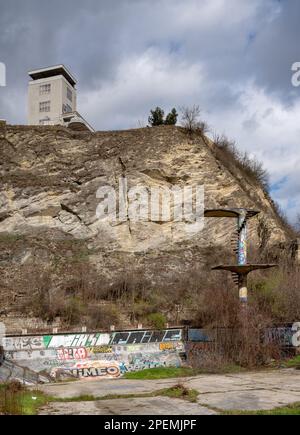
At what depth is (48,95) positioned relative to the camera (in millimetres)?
66125

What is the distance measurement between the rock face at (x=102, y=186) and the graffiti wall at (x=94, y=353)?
8.75m

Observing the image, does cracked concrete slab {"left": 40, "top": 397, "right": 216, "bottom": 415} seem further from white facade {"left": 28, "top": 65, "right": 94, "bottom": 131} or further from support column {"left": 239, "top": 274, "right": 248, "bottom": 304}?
white facade {"left": 28, "top": 65, "right": 94, "bottom": 131}

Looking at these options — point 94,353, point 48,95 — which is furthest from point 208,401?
point 48,95

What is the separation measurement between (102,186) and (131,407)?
84.3 feet

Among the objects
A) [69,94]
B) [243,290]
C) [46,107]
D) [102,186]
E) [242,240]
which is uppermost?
[69,94]

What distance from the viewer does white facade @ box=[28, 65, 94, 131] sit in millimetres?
64500

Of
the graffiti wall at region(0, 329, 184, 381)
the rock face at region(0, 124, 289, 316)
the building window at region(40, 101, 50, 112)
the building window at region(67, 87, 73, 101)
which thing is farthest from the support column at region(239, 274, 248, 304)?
the building window at region(67, 87, 73, 101)

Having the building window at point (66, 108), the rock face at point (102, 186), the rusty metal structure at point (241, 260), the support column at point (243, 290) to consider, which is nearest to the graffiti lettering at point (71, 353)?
the rusty metal structure at point (241, 260)

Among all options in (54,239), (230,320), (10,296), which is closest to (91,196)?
(54,239)

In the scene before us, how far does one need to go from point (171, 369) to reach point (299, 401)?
1122 centimetres

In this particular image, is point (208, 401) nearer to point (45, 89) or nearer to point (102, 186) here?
point (102, 186)

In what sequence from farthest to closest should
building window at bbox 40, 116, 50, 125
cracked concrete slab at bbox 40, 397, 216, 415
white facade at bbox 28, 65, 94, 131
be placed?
white facade at bbox 28, 65, 94, 131
building window at bbox 40, 116, 50, 125
cracked concrete slab at bbox 40, 397, 216, 415

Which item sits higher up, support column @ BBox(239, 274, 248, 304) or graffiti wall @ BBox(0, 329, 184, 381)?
support column @ BBox(239, 274, 248, 304)

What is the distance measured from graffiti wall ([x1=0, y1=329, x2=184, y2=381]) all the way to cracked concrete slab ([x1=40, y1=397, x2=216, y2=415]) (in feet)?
32.6
